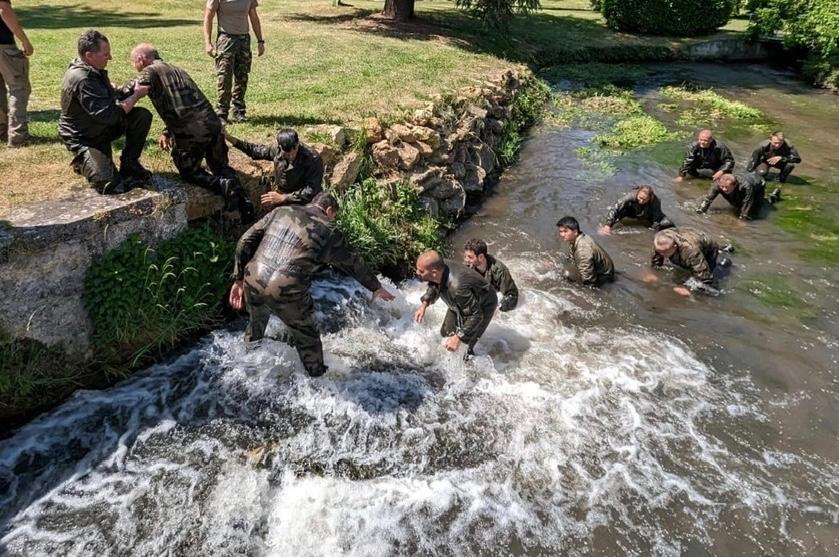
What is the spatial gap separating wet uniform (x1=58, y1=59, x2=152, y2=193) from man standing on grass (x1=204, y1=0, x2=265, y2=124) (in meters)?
2.59

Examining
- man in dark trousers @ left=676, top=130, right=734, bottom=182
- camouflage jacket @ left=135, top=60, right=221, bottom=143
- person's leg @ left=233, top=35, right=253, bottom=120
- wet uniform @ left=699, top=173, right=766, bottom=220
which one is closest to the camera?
camouflage jacket @ left=135, top=60, right=221, bottom=143

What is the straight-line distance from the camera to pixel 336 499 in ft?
16.5

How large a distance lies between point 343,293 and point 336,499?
132 inches

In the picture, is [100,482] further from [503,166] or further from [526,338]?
[503,166]

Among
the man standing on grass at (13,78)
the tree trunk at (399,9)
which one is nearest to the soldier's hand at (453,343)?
the man standing on grass at (13,78)

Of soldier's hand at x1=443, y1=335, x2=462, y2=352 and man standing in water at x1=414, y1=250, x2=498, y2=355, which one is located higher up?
man standing in water at x1=414, y1=250, x2=498, y2=355

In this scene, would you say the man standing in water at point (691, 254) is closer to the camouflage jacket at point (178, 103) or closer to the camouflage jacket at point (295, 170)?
the camouflage jacket at point (295, 170)

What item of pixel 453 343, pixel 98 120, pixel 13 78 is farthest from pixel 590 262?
pixel 13 78

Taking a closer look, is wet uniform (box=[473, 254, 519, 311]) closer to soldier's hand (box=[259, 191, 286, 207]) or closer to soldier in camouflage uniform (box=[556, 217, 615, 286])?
soldier in camouflage uniform (box=[556, 217, 615, 286])

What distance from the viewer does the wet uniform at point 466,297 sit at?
20.1 ft

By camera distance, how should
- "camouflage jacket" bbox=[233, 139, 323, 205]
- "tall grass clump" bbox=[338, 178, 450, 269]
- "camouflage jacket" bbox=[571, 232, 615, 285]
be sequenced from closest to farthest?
"camouflage jacket" bbox=[233, 139, 323, 205]
"tall grass clump" bbox=[338, 178, 450, 269]
"camouflage jacket" bbox=[571, 232, 615, 285]

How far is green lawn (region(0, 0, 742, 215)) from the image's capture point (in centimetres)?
Result: 793

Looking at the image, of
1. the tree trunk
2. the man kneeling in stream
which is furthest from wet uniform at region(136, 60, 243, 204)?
the tree trunk

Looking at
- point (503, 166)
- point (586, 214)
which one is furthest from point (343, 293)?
point (503, 166)
